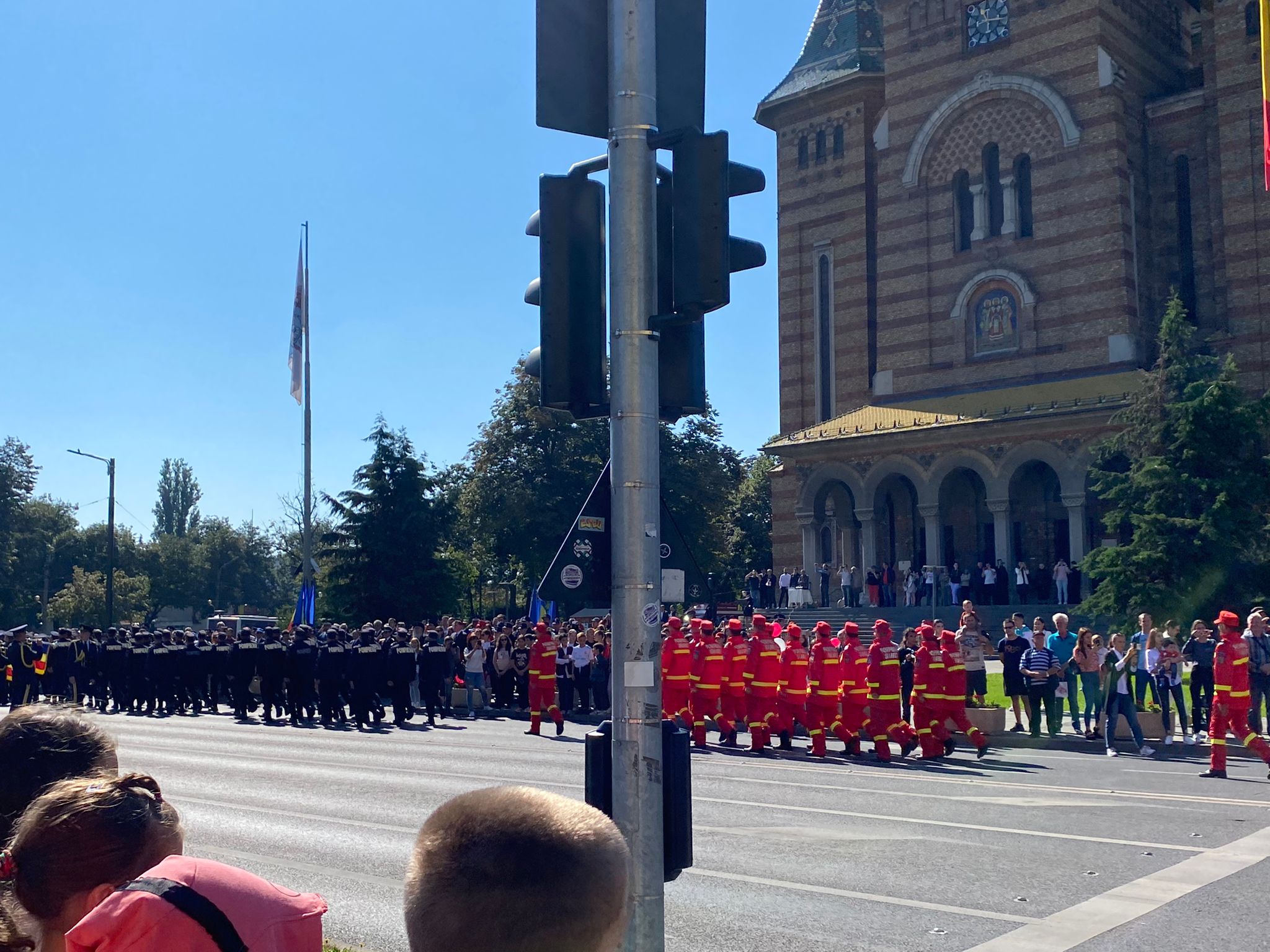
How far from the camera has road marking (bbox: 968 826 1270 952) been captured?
22.0 feet

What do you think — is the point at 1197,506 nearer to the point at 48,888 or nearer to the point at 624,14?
the point at 624,14

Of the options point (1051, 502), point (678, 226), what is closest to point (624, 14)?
point (678, 226)

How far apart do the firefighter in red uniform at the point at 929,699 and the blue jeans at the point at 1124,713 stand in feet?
Result: 7.56

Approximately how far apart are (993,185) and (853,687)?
99.0ft

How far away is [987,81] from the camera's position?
136 ft

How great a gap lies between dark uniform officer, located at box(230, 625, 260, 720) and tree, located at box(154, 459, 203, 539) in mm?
96060

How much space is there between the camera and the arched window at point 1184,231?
40.1 metres

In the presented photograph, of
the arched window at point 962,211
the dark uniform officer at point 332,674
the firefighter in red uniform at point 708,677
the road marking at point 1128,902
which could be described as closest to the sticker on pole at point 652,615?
the road marking at point 1128,902

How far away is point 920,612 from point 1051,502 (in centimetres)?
622

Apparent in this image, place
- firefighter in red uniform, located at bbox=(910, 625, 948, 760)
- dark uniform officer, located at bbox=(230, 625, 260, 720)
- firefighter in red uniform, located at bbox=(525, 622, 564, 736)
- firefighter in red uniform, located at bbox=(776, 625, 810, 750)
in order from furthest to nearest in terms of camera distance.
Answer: dark uniform officer, located at bbox=(230, 625, 260, 720)
firefighter in red uniform, located at bbox=(525, 622, 564, 736)
firefighter in red uniform, located at bbox=(776, 625, 810, 750)
firefighter in red uniform, located at bbox=(910, 625, 948, 760)

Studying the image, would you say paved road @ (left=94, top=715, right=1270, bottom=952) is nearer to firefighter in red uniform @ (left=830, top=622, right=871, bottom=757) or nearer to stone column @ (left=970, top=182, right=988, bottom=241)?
firefighter in red uniform @ (left=830, top=622, right=871, bottom=757)

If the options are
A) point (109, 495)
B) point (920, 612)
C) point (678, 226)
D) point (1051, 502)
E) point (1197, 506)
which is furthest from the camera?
point (109, 495)

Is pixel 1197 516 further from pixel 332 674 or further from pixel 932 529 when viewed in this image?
pixel 332 674

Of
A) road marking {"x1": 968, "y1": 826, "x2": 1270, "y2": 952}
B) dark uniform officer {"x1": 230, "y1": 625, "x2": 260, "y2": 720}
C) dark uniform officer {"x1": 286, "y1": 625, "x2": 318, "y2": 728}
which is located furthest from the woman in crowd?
dark uniform officer {"x1": 230, "y1": 625, "x2": 260, "y2": 720}
